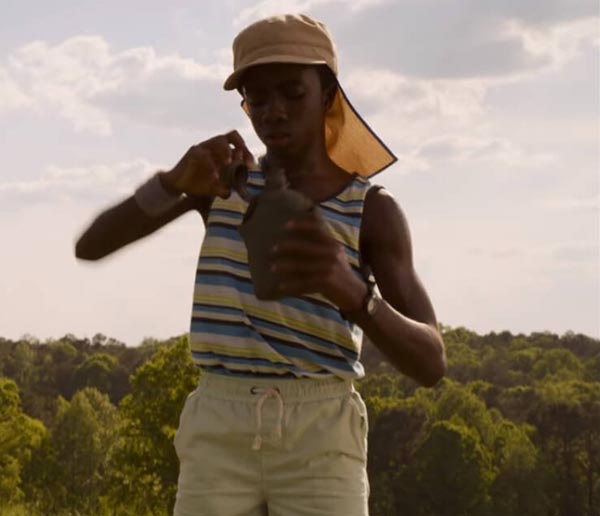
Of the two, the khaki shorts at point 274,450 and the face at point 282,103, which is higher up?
the face at point 282,103

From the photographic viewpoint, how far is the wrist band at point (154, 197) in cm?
369

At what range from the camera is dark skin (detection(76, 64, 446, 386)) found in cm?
346

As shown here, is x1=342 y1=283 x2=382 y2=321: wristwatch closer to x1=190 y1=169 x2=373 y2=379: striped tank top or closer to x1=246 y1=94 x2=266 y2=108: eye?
x1=190 y1=169 x2=373 y2=379: striped tank top

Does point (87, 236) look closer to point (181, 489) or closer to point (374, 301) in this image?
point (181, 489)

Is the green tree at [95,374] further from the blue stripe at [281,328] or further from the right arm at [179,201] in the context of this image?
the blue stripe at [281,328]

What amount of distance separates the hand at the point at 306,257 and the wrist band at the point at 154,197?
2.90ft

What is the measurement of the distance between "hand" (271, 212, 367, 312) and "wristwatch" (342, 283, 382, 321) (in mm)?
248

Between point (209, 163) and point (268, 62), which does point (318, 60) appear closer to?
point (268, 62)

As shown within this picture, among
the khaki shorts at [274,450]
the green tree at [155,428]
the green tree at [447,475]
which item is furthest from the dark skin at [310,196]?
the green tree at [447,475]

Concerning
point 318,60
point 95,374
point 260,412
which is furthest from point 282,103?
point 95,374

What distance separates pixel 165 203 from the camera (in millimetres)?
3703

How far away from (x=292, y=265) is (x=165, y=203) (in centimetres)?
98

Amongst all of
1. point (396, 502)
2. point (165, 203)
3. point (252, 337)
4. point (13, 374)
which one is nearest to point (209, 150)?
point (165, 203)

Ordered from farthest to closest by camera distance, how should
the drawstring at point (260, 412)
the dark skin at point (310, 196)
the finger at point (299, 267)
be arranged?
the drawstring at point (260, 412) < the dark skin at point (310, 196) < the finger at point (299, 267)
